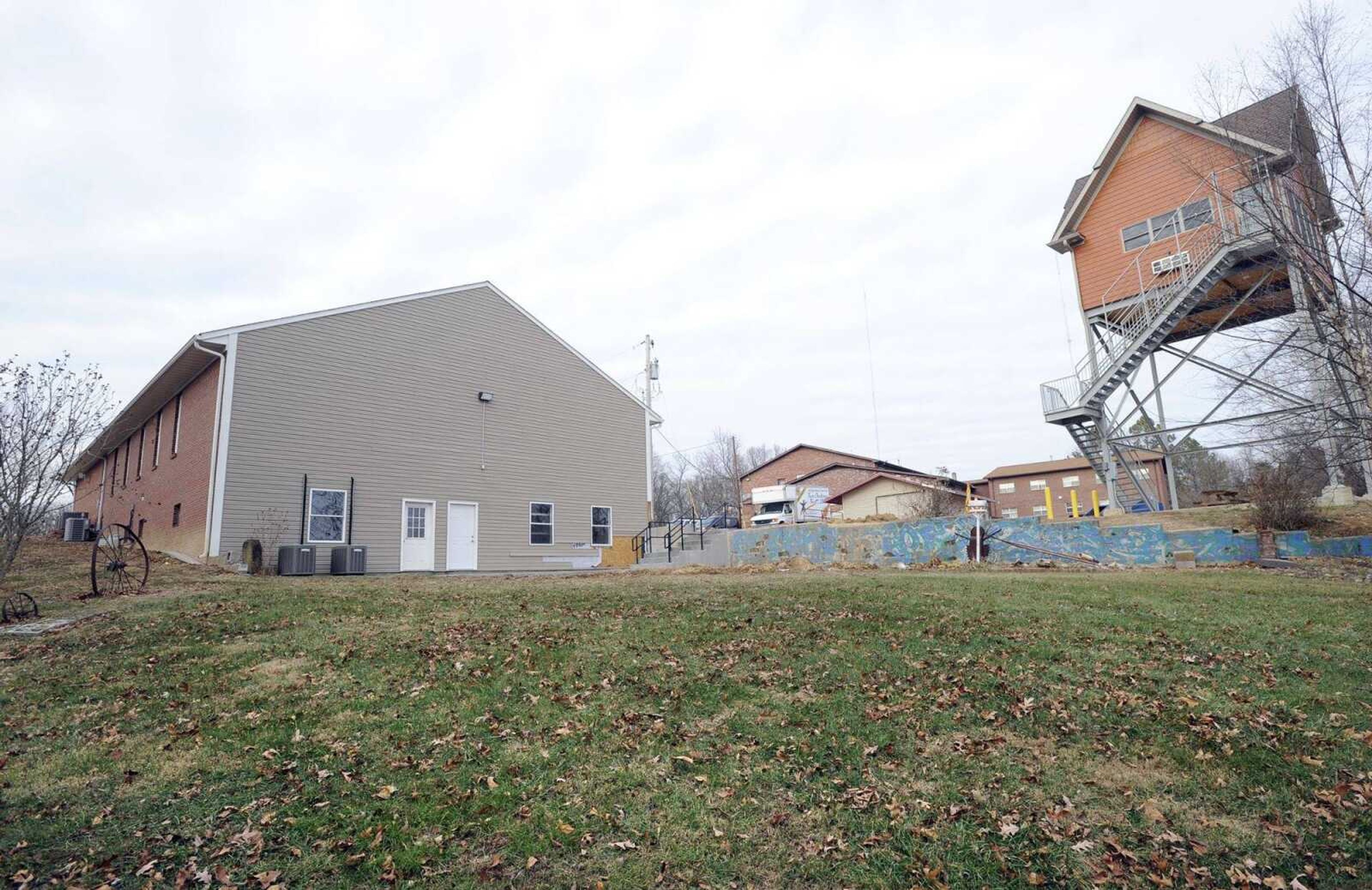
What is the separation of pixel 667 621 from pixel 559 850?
5.26 meters

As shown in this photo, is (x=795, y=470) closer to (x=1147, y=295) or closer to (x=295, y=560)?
(x=1147, y=295)

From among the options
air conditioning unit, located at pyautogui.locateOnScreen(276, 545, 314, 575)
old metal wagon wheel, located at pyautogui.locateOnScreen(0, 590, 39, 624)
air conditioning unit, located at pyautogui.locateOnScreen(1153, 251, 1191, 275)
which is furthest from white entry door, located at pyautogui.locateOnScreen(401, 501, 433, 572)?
air conditioning unit, located at pyautogui.locateOnScreen(1153, 251, 1191, 275)

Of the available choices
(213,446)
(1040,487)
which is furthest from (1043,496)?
(213,446)

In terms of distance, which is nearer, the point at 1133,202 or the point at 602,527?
the point at 1133,202

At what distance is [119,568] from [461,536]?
8.57 m

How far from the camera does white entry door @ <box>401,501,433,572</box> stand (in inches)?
755

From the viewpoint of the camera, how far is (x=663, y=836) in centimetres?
458

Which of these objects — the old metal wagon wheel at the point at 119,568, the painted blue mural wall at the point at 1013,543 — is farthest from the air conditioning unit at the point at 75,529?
the painted blue mural wall at the point at 1013,543

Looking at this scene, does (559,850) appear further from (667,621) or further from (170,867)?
(667,621)

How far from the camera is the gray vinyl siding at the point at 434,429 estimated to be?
56.3ft

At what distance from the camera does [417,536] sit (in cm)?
1948

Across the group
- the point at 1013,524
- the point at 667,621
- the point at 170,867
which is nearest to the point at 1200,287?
the point at 1013,524

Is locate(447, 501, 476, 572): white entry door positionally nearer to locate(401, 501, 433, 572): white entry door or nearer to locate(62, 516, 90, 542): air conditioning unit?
locate(401, 501, 433, 572): white entry door

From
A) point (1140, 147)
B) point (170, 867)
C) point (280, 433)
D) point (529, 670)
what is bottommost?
point (170, 867)
